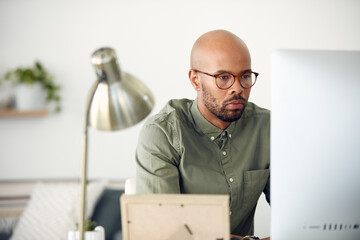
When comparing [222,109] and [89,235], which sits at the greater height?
[222,109]

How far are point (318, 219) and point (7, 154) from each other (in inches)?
104

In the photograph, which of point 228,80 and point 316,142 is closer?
Answer: point 316,142

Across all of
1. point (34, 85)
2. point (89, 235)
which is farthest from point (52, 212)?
point (89, 235)

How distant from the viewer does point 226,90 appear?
1.49 m

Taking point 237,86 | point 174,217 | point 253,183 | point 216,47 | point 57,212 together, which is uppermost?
point 216,47

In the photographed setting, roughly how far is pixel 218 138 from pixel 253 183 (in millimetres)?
197

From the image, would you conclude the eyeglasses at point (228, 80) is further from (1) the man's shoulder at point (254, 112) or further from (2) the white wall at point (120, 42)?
(2) the white wall at point (120, 42)

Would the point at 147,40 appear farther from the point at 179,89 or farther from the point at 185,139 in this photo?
the point at 185,139

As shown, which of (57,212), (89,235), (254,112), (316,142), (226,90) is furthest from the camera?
(57,212)

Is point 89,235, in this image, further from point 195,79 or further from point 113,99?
point 195,79

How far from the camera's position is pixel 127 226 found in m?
0.91

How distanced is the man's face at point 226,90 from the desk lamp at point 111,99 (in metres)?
0.64

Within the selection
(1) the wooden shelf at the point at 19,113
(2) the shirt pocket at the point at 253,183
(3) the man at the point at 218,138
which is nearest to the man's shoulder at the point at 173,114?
(3) the man at the point at 218,138

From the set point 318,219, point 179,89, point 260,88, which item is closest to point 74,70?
point 179,89
